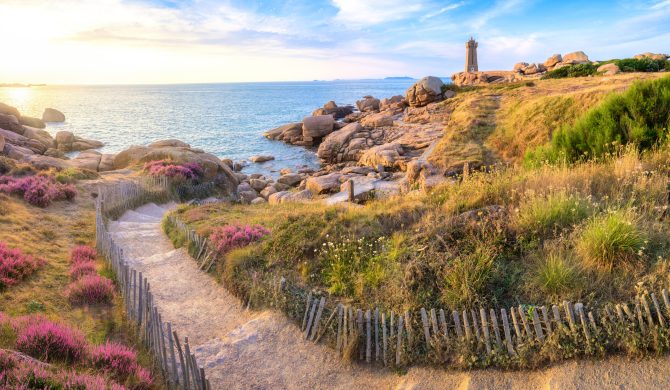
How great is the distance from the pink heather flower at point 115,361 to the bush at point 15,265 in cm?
474

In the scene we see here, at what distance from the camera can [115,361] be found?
591 centimetres

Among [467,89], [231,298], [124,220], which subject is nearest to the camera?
[231,298]

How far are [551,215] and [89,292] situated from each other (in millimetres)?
10009

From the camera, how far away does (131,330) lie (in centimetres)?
802

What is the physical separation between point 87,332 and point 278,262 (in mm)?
4021

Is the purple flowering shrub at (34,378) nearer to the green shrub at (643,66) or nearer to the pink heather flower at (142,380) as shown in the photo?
the pink heather flower at (142,380)

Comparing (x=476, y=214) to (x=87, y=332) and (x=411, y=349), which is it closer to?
(x=411, y=349)

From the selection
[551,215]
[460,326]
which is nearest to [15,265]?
[460,326]

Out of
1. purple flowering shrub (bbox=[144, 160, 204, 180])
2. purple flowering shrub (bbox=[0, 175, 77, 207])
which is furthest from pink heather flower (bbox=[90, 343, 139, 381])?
purple flowering shrub (bbox=[144, 160, 204, 180])

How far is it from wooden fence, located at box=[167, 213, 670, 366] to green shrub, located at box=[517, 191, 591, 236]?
2122 mm

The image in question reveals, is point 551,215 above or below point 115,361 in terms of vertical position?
above

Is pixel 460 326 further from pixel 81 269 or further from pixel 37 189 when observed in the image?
pixel 37 189

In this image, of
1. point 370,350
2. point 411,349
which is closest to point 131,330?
point 370,350

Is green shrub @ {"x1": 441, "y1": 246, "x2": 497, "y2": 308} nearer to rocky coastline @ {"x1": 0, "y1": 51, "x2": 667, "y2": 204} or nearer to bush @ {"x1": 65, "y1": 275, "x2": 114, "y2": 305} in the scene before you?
bush @ {"x1": 65, "y1": 275, "x2": 114, "y2": 305}
